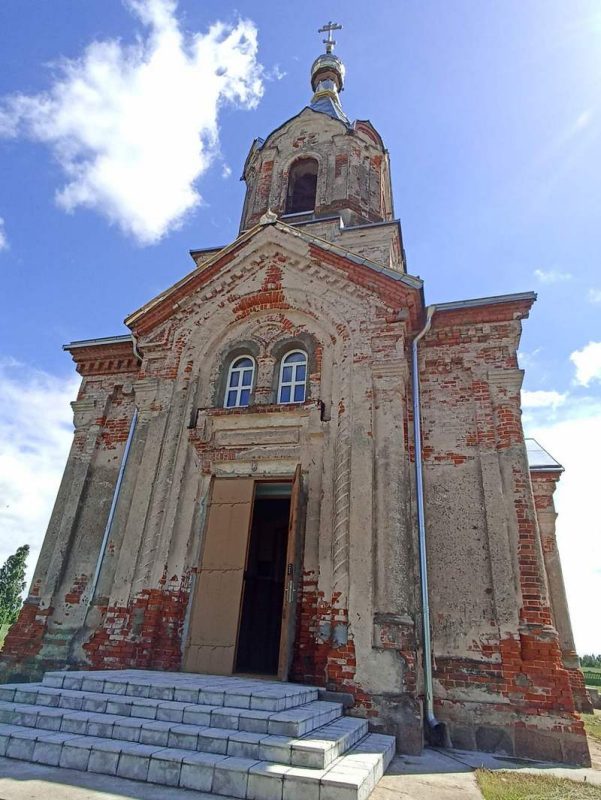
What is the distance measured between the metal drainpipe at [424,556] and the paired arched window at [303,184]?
7.55 meters

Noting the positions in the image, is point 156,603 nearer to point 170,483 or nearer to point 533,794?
point 170,483

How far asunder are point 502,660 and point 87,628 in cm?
638

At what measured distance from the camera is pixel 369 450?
816cm

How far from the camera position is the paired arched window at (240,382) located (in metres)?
9.81

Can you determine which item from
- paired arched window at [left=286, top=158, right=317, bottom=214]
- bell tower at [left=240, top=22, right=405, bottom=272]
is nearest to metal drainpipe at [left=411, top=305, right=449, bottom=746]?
bell tower at [left=240, top=22, right=405, bottom=272]

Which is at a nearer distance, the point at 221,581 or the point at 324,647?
the point at 324,647

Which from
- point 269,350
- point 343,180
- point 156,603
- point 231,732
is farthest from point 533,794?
point 343,180

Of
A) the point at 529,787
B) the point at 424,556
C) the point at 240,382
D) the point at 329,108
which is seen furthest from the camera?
the point at 329,108

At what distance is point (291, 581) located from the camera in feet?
25.1

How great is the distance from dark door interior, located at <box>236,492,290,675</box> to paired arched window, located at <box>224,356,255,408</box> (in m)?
2.06

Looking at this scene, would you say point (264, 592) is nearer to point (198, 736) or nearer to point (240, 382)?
point (240, 382)

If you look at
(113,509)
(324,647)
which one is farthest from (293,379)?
(324,647)

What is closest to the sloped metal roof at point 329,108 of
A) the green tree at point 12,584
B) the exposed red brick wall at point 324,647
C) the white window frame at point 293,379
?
the white window frame at point 293,379

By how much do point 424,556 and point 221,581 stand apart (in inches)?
124
